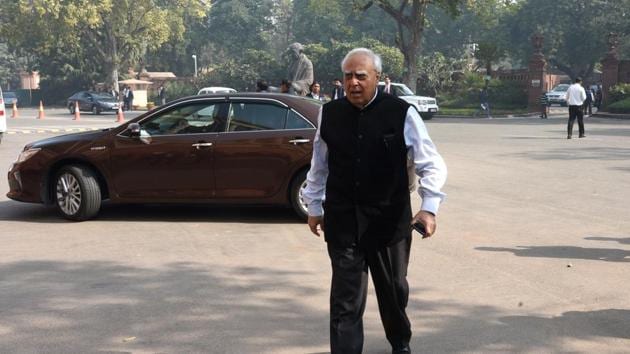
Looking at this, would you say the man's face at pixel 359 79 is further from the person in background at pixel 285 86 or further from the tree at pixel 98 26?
the tree at pixel 98 26

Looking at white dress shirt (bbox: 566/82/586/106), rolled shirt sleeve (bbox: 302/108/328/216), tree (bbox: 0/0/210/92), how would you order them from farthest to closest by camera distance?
tree (bbox: 0/0/210/92)
white dress shirt (bbox: 566/82/586/106)
rolled shirt sleeve (bbox: 302/108/328/216)

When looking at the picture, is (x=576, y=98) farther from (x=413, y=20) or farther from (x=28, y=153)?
(x=413, y=20)

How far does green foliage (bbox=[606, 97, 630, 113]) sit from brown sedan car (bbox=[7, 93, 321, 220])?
2789cm

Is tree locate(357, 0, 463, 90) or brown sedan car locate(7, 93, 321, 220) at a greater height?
tree locate(357, 0, 463, 90)

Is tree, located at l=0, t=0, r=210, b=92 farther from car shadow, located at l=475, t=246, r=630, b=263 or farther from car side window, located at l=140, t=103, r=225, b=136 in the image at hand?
car shadow, located at l=475, t=246, r=630, b=263

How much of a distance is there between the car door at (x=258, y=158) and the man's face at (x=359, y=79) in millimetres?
4778

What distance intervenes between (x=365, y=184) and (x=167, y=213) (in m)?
6.10

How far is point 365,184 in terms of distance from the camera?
3900mm

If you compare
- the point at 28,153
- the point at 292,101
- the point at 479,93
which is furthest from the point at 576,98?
the point at 479,93

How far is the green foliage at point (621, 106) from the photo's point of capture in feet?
110

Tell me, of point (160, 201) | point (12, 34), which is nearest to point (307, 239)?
point (160, 201)


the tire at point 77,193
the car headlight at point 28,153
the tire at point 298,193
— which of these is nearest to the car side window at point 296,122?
the tire at point 298,193

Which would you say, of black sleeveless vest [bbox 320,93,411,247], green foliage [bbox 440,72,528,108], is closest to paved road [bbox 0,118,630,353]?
black sleeveless vest [bbox 320,93,411,247]

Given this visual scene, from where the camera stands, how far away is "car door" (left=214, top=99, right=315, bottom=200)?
28.6 feet
